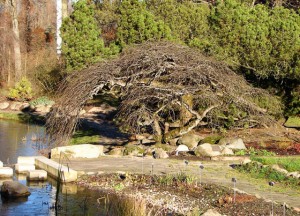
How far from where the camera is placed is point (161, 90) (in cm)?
1692

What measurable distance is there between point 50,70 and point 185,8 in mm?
15354

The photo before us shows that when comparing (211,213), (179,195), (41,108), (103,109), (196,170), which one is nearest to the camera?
(211,213)

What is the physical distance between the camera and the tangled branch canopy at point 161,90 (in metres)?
16.5

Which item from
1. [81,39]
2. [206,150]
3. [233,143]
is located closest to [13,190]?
[206,150]

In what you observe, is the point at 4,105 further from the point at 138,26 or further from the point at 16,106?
the point at 138,26

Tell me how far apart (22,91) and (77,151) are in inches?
733

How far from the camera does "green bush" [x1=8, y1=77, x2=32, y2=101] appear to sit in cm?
3291

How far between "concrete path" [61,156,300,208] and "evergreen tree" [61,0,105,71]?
7769mm

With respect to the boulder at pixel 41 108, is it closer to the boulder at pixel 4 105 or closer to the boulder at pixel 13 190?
the boulder at pixel 4 105

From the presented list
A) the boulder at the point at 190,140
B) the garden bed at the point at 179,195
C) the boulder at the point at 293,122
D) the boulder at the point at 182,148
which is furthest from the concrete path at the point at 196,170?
the boulder at the point at 293,122

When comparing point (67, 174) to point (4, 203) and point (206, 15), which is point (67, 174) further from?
point (206, 15)

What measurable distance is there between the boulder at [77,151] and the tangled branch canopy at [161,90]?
892 millimetres

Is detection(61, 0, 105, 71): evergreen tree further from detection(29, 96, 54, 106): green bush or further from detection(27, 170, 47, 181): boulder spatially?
detection(27, 170, 47, 181): boulder

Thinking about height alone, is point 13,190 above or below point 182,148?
above
